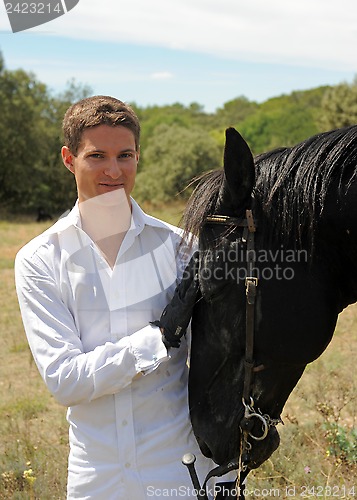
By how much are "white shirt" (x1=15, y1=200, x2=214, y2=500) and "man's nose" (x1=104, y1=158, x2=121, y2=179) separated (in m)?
0.19

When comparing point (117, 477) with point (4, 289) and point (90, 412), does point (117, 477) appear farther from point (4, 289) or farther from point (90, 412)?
point (4, 289)

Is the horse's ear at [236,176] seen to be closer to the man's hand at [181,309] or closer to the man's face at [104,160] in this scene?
the man's hand at [181,309]

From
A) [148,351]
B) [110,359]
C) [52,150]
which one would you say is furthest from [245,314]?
[52,150]

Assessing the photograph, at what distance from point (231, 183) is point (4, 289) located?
9571 mm

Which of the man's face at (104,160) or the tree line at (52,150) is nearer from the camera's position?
the man's face at (104,160)

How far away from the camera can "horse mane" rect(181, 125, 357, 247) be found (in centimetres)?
161

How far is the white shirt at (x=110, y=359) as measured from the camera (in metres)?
1.70

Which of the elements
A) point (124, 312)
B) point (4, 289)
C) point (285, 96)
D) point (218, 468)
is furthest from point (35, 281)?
point (285, 96)

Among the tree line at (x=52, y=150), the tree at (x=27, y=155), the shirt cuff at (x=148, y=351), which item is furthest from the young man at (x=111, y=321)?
the tree at (x=27, y=155)

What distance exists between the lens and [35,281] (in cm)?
180

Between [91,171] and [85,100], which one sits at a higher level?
[85,100]

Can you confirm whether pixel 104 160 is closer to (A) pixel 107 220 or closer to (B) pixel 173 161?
(A) pixel 107 220

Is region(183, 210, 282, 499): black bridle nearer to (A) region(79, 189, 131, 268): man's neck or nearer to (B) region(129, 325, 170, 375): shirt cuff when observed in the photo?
(B) region(129, 325, 170, 375): shirt cuff

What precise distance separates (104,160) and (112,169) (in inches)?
1.7
